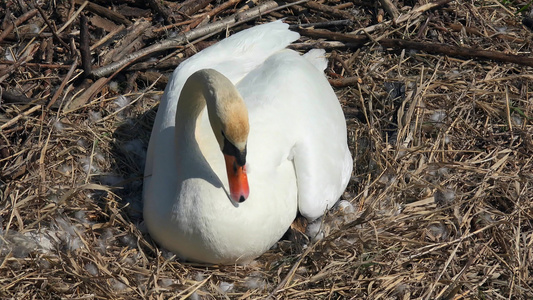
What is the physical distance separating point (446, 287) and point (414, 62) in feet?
7.28

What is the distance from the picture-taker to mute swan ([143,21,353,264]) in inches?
143

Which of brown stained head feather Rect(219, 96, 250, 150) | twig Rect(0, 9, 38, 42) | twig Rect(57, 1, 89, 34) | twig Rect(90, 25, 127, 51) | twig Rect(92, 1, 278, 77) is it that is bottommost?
twig Rect(92, 1, 278, 77)

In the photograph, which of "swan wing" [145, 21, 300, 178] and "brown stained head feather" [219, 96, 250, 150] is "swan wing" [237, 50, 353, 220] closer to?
"swan wing" [145, 21, 300, 178]

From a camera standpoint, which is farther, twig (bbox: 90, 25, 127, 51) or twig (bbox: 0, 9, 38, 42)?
twig (bbox: 90, 25, 127, 51)

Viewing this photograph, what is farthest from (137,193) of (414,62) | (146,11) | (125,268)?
(414,62)

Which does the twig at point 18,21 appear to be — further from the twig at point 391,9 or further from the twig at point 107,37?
the twig at point 391,9

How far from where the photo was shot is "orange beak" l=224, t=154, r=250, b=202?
3557mm

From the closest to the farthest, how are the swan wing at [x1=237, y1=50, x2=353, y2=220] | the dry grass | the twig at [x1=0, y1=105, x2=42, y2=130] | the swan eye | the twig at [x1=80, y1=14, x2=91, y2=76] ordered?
the swan eye
the dry grass
the swan wing at [x1=237, y1=50, x2=353, y2=220]
the twig at [x1=0, y1=105, x2=42, y2=130]
the twig at [x1=80, y1=14, x2=91, y2=76]

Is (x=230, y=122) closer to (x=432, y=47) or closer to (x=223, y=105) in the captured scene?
(x=223, y=105)

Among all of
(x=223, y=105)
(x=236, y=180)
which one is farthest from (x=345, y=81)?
(x=223, y=105)

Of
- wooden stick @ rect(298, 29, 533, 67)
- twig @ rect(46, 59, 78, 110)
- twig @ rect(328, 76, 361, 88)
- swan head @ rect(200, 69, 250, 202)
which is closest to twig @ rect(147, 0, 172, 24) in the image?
twig @ rect(46, 59, 78, 110)

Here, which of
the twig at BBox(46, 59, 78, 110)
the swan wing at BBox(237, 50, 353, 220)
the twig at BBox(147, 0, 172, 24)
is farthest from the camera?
the twig at BBox(147, 0, 172, 24)

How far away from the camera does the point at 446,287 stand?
160 inches

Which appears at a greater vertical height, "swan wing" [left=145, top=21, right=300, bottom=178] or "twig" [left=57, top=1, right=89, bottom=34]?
"twig" [left=57, top=1, right=89, bottom=34]
